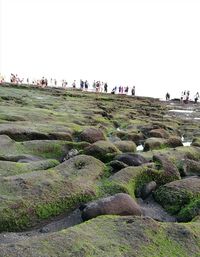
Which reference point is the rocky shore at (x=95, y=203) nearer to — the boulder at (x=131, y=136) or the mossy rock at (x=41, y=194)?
the mossy rock at (x=41, y=194)

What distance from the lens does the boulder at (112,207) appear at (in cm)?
636

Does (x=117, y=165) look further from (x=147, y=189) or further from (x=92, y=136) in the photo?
(x=92, y=136)

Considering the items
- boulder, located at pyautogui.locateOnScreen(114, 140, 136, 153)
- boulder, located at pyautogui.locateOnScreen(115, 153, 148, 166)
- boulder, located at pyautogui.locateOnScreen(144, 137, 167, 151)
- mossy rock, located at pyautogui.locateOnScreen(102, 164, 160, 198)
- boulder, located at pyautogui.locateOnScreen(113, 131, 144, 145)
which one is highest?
boulder, located at pyautogui.locateOnScreen(115, 153, 148, 166)

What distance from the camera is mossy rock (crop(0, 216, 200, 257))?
15.9 feet

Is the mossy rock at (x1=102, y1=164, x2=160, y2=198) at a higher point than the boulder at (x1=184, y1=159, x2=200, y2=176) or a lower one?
higher

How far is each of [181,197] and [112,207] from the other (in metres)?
2.12

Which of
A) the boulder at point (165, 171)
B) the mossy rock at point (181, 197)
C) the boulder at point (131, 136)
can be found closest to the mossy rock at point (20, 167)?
the boulder at point (165, 171)

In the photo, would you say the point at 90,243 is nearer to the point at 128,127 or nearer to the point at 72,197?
the point at 72,197

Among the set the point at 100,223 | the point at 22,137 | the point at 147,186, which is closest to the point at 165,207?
the point at 147,186

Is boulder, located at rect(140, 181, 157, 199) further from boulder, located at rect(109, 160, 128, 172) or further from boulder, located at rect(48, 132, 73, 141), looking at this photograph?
boulder, located at rect(48, 132, 73, 141)

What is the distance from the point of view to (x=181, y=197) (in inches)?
317

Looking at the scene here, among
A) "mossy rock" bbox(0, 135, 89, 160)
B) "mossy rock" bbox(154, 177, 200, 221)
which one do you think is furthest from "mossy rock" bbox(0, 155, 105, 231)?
"mossy rock" bbox(0, 135, 89, 160)

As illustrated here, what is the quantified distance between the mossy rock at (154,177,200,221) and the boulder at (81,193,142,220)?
1122 millimetres

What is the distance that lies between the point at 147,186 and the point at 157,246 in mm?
3188
